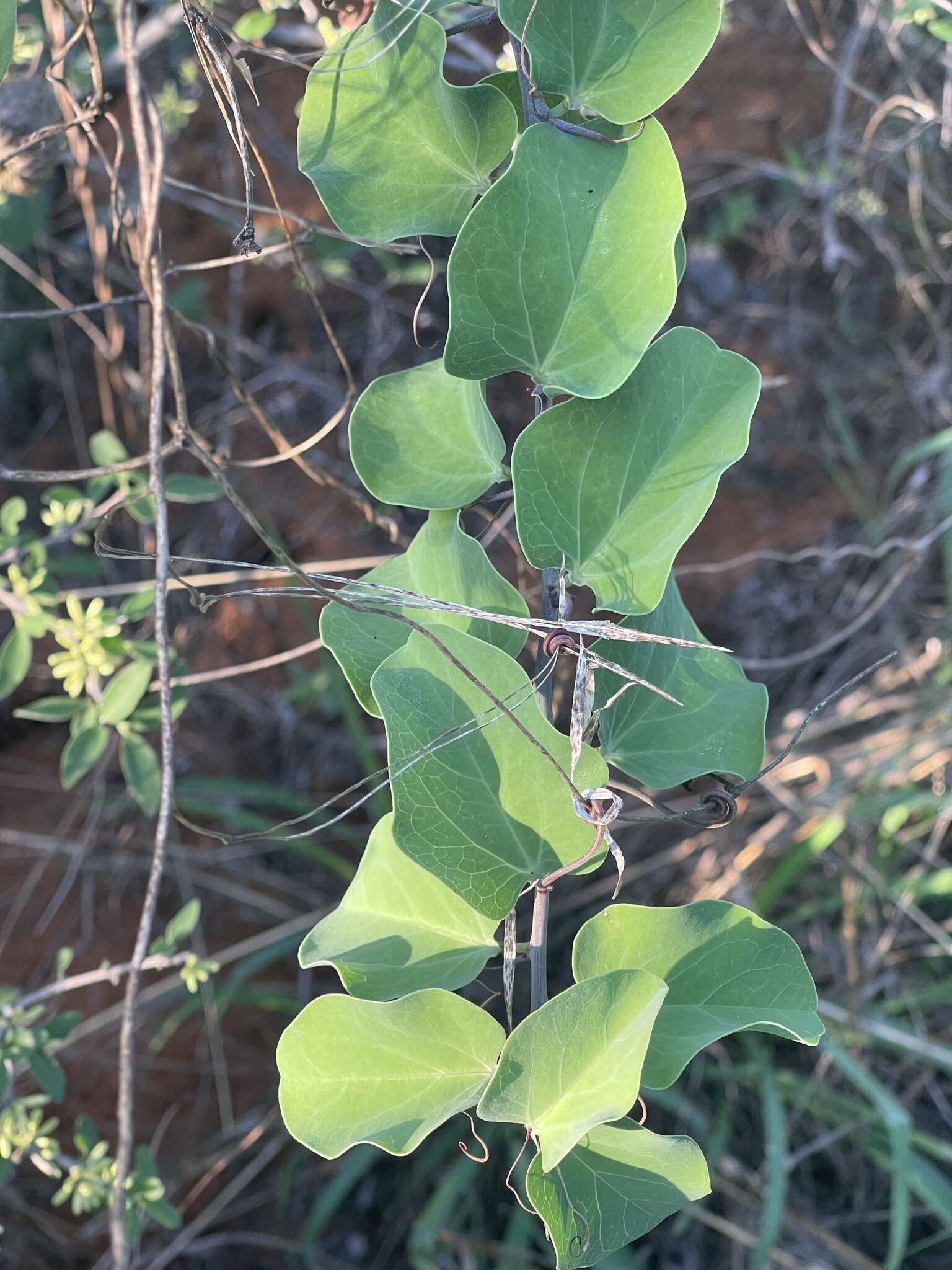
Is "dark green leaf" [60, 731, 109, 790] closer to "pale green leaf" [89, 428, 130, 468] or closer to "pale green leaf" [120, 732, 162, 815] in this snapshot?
"pale green leaf" [120, 732, 162, 815]

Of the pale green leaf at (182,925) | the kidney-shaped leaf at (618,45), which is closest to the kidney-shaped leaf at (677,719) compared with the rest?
the kidney-shaped leaf at (618,45)

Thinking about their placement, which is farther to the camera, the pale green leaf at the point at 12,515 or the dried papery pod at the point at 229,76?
the pale green leaf at the point at 12,515

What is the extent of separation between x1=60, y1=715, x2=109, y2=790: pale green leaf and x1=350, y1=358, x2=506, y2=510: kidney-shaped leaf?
1.78 ft

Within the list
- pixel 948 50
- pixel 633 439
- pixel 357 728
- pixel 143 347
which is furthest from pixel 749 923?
pixel 948 50

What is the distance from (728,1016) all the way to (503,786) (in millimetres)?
150

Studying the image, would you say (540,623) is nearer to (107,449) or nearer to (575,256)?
(575,256)

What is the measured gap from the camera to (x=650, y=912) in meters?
0.47

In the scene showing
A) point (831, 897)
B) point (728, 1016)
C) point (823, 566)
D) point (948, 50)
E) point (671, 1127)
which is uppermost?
point (948, 50)

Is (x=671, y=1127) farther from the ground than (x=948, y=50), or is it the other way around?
(x=948, y=50)

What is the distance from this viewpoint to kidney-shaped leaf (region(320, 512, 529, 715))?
1.74 feet

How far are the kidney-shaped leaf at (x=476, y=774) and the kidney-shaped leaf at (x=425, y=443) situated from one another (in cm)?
11

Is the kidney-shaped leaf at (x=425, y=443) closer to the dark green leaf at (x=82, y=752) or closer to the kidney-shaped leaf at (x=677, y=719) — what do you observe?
the kidney-shaped leaf at (x=677, y=719)

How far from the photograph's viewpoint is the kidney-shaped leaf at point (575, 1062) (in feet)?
1.28

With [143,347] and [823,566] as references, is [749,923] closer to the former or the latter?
[143,347]
